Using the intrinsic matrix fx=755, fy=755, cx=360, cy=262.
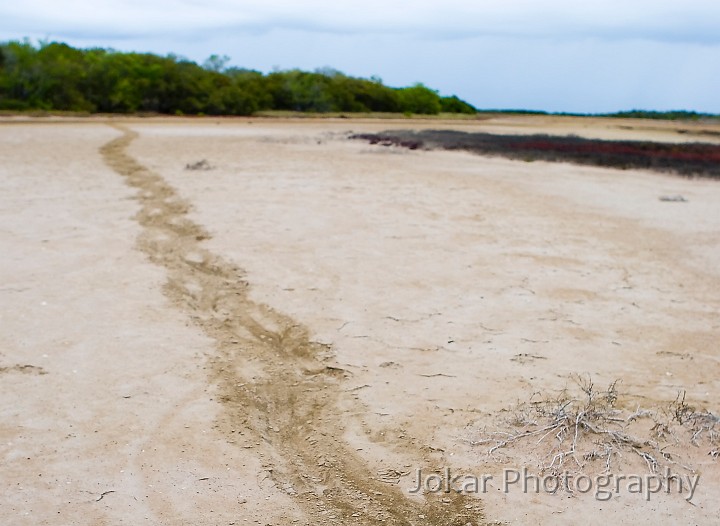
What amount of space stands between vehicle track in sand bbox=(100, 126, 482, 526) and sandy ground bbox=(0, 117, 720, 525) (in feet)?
0.05

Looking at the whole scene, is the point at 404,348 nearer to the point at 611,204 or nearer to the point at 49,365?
the point at 49,365

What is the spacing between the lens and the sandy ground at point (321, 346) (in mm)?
3416

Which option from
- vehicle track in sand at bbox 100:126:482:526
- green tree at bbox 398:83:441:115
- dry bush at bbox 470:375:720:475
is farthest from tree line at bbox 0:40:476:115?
dry bush at bbox 470:375:720:475

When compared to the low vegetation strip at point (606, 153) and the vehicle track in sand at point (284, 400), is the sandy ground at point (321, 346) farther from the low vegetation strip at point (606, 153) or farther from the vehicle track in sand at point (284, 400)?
the low vegetation strip at point (606, 153)

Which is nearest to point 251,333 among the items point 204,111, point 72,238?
point 72,238

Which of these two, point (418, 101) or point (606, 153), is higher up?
point (418, 101)

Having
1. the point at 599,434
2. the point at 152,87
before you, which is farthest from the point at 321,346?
the point at 152,87

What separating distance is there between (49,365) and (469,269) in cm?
387

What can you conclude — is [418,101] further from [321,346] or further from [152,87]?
[321,346]

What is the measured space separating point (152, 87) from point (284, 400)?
3889cm

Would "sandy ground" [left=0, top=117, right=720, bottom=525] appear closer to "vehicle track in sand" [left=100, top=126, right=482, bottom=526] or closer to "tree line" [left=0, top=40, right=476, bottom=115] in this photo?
"vehicle track in sand" [left=100, top=126, right=482, bottom=526]

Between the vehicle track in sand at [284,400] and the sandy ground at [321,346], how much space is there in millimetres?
15

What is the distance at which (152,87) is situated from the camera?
4034 centimetres

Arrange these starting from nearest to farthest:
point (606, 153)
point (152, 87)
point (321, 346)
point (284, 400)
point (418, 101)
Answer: point (284, 400)
point (321, 346)
point (606, 153)
point (152, 87)
point (418, 101)
